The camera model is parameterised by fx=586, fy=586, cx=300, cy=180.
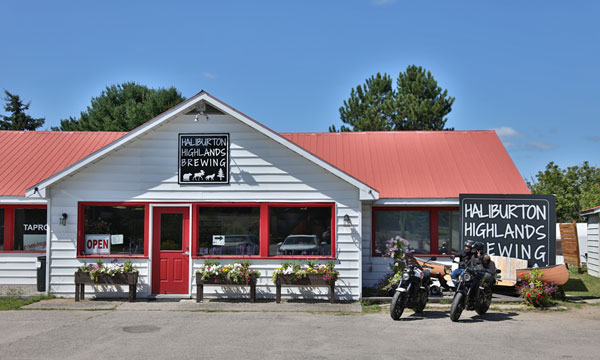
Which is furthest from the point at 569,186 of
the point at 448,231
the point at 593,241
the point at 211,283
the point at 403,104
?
the point at 211,283

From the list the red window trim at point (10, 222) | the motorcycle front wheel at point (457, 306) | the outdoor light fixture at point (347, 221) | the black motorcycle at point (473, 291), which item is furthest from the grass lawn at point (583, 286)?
the red window trim at point (10, 222)

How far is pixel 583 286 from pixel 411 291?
8006 millimetres

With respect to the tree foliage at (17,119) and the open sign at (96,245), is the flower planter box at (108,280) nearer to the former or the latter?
the open sign at (96,245)

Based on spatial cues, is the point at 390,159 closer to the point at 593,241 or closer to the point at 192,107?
the point at 192,107

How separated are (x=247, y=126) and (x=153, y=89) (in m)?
30.5

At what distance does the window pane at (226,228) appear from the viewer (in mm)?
14688

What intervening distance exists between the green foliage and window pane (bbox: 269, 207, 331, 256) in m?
26.9

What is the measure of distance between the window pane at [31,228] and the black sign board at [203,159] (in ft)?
15.9

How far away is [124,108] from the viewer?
41312 millimetres

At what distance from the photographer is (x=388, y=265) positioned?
52.5 feet

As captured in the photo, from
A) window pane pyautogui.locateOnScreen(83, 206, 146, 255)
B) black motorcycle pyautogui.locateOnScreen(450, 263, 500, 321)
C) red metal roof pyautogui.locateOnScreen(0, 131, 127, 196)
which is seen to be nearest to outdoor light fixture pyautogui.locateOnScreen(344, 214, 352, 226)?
black motorcycle pyautogui.locateOnScreen(450, 263, 500, 321)

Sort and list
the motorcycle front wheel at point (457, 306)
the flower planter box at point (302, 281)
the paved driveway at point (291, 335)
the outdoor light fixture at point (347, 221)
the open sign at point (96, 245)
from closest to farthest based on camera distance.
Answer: the paved driveway at point (291, 335) < the motorcycle front wheel at point (457, 306) < the flower planter box at point (302, 281) < the outdoor light fixture at point (347, 221) < the open sign at point (96, 245)

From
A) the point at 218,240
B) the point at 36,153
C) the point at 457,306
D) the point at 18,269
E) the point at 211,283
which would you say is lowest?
the point at 457,306

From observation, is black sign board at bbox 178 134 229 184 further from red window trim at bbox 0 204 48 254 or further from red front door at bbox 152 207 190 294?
red window trim at bbox 0 204 48 254
